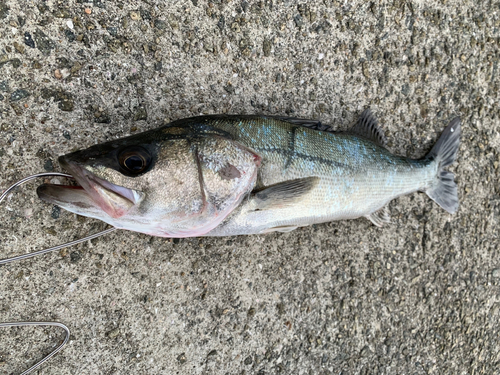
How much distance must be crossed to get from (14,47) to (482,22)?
372 cm

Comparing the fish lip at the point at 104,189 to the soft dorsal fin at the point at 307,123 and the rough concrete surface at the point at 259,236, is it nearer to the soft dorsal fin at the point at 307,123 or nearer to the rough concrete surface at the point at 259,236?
the rough concrete surface at the point at 259,236

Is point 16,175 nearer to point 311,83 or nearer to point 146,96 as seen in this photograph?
point 146,96

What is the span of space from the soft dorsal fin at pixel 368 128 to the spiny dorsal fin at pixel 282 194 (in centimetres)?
83

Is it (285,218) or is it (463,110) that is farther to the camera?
(463,110)

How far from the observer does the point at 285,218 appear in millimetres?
2027

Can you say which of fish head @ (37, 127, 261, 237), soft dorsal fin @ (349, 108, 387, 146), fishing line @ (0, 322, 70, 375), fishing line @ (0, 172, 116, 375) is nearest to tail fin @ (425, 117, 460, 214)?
soft dorsal fin @ (349, 108, 387, 146)

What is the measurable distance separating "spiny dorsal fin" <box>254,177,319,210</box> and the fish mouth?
64 centimetres

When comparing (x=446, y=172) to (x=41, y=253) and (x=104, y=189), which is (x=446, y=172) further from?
(x=41, y=253)

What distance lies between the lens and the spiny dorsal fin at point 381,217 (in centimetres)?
263

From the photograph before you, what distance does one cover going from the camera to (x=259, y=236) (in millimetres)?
2480

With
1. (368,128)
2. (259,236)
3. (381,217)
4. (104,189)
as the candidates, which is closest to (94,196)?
(104,189)

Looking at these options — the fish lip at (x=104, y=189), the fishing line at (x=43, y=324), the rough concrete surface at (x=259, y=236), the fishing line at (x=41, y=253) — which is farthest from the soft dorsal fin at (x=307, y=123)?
the fishing line at (x=43, y=324)

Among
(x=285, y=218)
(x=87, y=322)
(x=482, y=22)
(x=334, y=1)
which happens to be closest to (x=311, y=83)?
(x=334, y=1)

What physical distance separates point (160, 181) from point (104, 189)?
26cm
